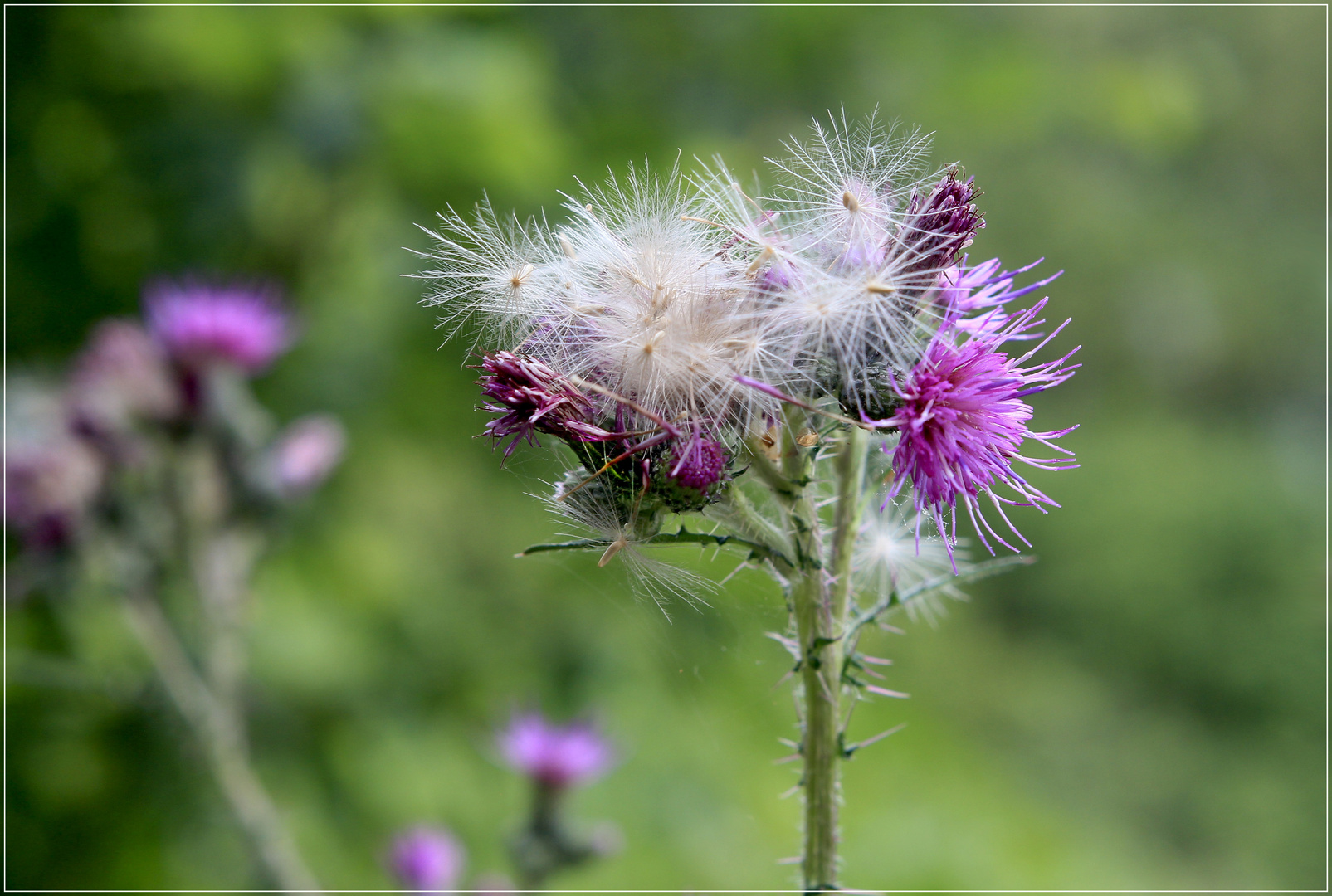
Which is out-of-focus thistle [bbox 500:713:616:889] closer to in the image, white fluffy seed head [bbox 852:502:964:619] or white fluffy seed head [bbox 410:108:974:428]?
white fluffy seed head [bbox 852:502:964:619]

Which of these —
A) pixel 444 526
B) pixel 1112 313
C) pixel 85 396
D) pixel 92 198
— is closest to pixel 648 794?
pixel 444 526

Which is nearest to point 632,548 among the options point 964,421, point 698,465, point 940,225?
point 698,465

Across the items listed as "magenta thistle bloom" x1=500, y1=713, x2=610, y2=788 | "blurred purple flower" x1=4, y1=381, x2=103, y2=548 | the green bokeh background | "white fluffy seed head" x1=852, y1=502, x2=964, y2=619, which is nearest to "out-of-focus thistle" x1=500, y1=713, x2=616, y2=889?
"magenta thistle bloom" x1=500, y1=713, x2=610, y2=788

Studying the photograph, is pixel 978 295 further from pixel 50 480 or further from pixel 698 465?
pixel 50 480

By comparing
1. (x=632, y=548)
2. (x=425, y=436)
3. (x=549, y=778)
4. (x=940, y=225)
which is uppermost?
(x=425, y=436)

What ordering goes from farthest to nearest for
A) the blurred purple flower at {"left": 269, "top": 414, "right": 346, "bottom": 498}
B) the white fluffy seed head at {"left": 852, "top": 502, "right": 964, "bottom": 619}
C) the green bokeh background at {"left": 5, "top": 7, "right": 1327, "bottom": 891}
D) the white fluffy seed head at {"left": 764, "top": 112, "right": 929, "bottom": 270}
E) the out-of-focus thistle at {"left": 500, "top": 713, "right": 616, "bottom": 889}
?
the green bokeh background at {"left": 5, "top": 7, "right": 1327, "bottom": 891} → the blurred purple flower at {"left": 269, "top": 414, "right": 346, "bottom": 498} → the out-of-focus thistle at {"left": 500, "top": 713, "right": 616, "bottom": 889} → the white fluffy seed head at {"left": 852, "top": 502, "right": 964, "bottom": 619} → the white fluffy seed head at {"left": 764, "top": 112, "right": 929, "bottom": 270}

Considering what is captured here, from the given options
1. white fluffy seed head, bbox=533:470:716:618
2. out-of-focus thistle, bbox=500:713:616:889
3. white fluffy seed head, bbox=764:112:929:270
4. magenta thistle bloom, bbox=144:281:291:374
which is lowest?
out-of-focus thistle, bbox=500:713:616:889

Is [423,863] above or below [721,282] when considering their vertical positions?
below
